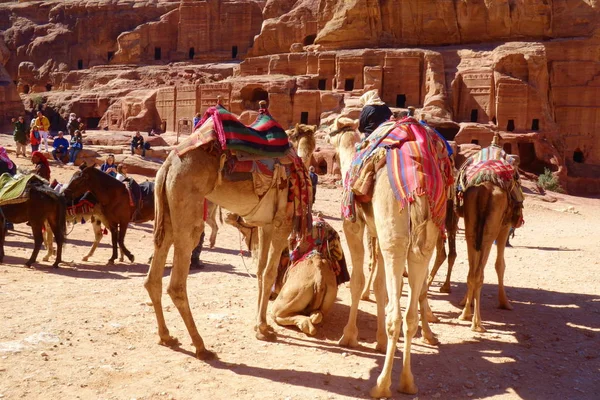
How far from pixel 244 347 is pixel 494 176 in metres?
4.30

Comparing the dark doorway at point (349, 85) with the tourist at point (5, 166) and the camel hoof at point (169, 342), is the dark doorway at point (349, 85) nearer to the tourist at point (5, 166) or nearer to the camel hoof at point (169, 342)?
the tourist at point (5, 166)

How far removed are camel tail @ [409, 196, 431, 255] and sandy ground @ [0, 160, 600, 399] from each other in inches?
53.8

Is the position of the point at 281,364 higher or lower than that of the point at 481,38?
lower

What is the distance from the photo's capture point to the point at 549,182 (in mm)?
33969

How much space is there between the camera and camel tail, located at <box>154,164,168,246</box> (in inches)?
240

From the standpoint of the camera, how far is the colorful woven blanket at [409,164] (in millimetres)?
5492

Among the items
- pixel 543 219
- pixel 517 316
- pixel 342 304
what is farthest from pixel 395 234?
pixel 543 219

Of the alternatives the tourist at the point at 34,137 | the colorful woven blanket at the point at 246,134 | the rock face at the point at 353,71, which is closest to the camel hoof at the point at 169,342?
the colorful woven blanket at the point at 246,134

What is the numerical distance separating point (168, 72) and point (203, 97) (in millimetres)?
10632

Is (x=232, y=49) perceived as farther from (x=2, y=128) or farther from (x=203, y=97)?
(x=2, y=128)

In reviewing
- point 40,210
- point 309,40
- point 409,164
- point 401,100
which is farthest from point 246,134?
point 309,40

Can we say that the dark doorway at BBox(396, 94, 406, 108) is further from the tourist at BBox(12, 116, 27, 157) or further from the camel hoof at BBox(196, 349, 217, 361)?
the camel hoof at BBox(196, 349, 217, 361)

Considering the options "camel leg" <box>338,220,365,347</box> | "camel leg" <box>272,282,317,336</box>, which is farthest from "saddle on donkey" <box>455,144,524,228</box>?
"camel leg" <box>272,282,317,336</box>

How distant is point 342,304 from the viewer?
854 centimetres
